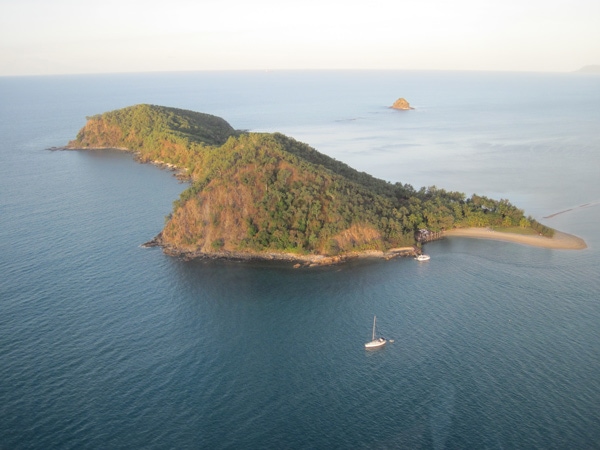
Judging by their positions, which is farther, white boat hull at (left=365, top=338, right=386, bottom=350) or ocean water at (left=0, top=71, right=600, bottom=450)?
white boat hull at (left=365, top=338, right=386, bottom=350)

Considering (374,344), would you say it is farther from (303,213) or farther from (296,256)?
(303,213)

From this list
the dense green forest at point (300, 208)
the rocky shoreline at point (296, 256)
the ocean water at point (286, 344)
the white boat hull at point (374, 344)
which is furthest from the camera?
the dense green forest at point (300, 208)

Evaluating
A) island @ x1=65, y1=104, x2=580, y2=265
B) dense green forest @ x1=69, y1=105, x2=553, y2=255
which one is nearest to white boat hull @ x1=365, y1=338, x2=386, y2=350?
island @ x1=65, y1=104, x2=580, y2=265

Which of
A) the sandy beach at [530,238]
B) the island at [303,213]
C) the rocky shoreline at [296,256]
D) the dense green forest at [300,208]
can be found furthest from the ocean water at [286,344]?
the dense green forest at [300,208]

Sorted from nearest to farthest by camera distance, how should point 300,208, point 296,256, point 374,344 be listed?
point 374,344 → point 296,256 → point 300,208

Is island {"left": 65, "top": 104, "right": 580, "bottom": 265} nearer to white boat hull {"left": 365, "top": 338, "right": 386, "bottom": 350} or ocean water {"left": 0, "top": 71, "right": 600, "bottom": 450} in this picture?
ocean water {"left": 0, "top": 71, "right": 600, "bottom": 450}

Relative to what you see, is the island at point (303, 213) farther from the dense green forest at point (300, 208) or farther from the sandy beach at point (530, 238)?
the sandy beach at point (530, 238)

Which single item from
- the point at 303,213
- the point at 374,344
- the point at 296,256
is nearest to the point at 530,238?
the point at 303,213
